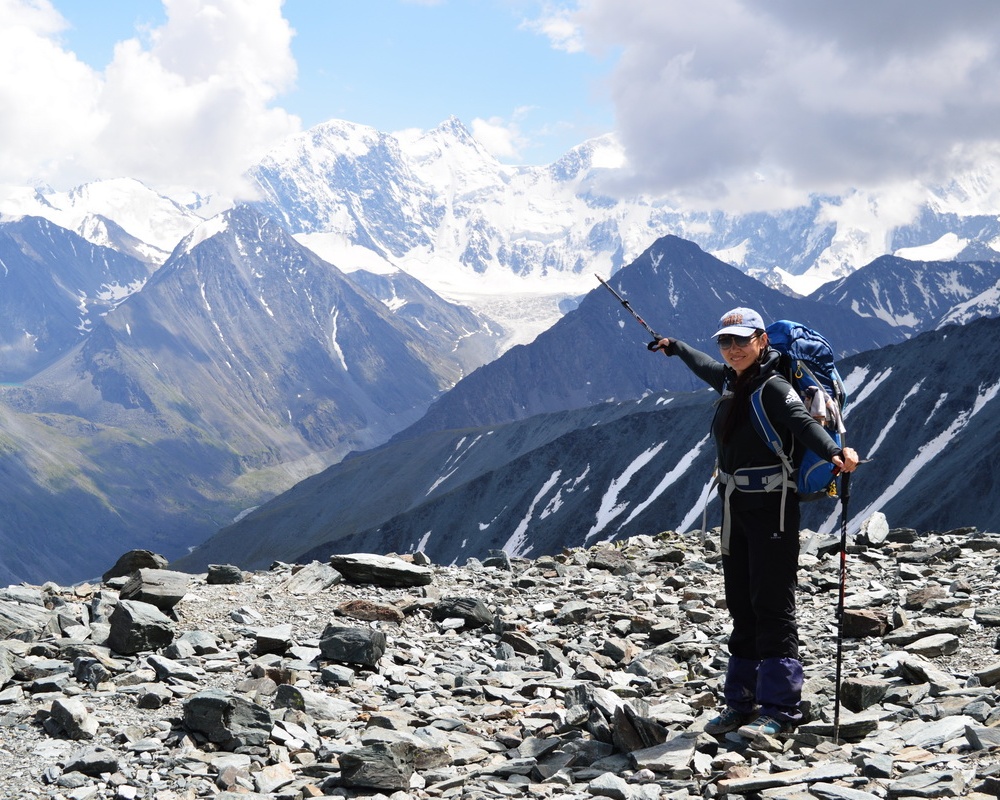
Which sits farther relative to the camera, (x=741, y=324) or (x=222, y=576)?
(x=222, y=576)

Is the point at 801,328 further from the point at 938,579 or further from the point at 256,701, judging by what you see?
the point at 938,579

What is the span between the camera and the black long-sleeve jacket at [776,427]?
9.99m

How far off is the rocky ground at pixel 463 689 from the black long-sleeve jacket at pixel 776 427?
272cm

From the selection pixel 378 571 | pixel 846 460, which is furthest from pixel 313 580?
pixel 846 460

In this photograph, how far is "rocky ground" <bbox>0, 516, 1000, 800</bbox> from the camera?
8.99m

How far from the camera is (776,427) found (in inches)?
412

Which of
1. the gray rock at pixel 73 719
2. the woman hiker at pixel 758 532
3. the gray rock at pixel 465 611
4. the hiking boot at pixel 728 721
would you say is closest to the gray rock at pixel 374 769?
the gray rock at pixel 73 719

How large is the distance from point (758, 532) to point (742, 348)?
2.05 m

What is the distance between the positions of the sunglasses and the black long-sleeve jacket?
31 cm

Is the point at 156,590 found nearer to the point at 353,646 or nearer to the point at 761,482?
the point at 353,646

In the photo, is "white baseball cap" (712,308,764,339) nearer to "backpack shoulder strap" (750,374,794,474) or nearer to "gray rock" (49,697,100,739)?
"backpack shoulder strap" (750,374,794,474)

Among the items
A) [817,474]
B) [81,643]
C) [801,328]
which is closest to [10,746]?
[81,643]

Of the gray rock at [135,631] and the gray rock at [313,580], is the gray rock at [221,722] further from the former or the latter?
the gray rock at [313,580]

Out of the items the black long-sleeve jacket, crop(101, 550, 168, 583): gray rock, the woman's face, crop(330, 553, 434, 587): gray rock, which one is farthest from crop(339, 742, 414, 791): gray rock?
crop(101, 550, 168, 583): gray rock
